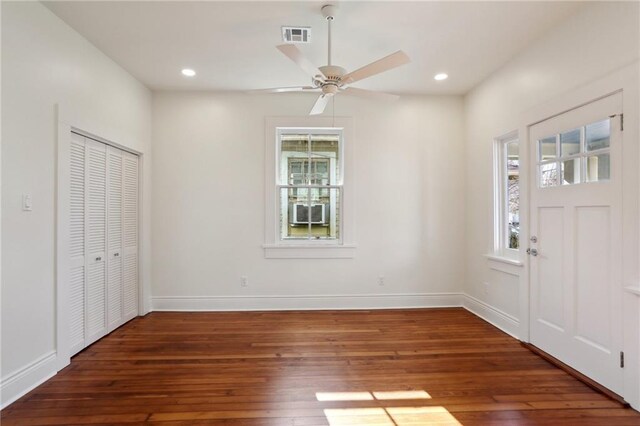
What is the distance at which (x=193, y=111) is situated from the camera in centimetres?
390

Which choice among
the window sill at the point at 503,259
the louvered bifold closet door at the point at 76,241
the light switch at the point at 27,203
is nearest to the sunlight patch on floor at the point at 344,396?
the window sill at the point at 503,259

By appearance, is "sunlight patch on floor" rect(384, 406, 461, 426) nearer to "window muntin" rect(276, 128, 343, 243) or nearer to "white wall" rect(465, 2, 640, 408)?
"white wall" rect(465, 2, 640, 408)

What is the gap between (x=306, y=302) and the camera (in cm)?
396

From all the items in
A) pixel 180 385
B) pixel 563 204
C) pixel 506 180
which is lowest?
pixel 180 385

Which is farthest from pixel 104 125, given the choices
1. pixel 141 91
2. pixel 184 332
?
pixel 184 332

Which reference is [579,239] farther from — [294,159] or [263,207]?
[263,207]

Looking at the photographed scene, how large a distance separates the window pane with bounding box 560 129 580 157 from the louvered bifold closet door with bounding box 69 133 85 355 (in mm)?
4077

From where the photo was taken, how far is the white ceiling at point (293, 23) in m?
2.34

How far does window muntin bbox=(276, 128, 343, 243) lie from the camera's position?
4039mm

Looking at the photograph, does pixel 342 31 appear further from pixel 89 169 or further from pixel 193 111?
pixel 89 169

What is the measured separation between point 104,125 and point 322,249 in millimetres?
2661

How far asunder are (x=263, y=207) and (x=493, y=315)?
2.94 metres

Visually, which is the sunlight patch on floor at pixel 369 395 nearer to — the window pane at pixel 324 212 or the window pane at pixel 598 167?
the window pane at pixel 598 167

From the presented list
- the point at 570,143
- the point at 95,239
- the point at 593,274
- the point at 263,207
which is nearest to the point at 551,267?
the point at 593,274
